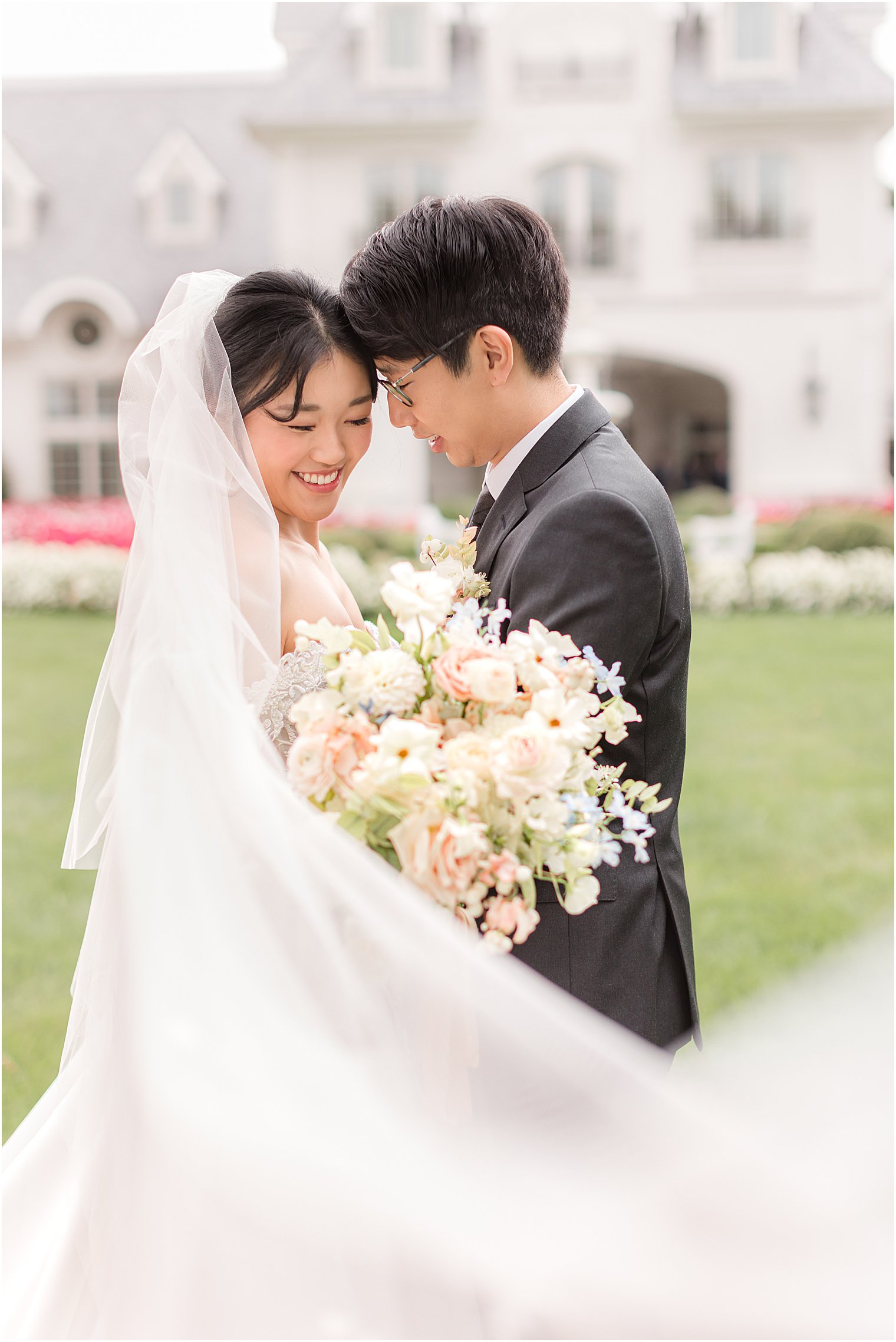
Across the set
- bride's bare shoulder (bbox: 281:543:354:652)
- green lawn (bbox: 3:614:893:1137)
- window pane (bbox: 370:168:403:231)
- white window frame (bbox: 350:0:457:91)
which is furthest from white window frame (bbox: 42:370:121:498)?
bride's bare shoulder (bbox: 281:543:354:652)

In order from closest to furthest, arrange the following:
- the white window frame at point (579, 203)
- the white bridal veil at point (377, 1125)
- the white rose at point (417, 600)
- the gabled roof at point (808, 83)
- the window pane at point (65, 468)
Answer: the white bridal veil at point (377, 1125), the white rose at point (417, 600), the gabled roof at point (808, 83), the white window frame at point (579, 203), the window pane at point (65, 468)

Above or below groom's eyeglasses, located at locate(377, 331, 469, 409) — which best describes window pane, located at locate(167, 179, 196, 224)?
above

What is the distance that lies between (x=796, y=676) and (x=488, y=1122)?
27.8 feet

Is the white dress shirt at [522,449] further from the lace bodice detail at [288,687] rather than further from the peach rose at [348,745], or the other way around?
the peach rose at [348,745]

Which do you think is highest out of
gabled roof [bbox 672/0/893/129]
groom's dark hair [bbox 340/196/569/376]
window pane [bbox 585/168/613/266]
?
gabled roof [bbox 672/0/893/129]

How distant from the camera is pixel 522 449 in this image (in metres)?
Result: 2.31

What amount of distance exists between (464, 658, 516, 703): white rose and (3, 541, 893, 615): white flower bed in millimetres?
10431

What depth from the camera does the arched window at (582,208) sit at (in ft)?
67.8

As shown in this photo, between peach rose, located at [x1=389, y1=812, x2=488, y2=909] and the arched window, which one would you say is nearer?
peach rose, located at [x1=389, y1=812, x2=488, y2=909]

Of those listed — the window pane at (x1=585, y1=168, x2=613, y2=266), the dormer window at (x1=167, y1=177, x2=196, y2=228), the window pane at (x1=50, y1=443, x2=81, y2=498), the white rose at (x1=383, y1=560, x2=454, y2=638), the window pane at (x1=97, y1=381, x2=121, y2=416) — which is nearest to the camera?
the white rose at (x1=383, y1=560, x2=454, y2=638)

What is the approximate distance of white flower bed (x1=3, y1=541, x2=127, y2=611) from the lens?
13.2 m

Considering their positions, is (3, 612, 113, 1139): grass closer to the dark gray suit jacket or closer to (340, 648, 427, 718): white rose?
the dark gray suit jacket

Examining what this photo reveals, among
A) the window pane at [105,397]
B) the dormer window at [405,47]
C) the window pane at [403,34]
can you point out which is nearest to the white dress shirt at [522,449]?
the dormer window at [405,47]

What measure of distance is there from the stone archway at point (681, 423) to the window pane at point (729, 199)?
12.1ft
